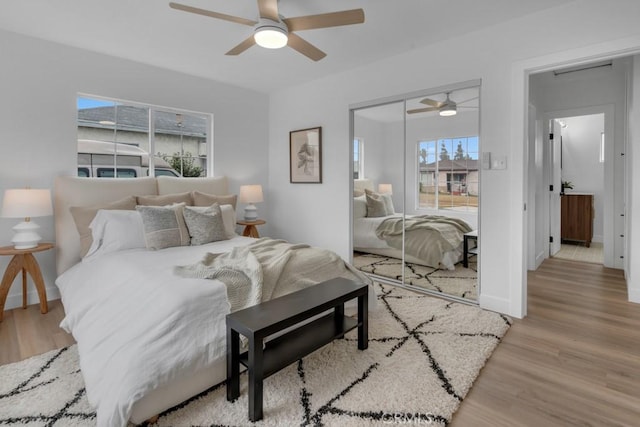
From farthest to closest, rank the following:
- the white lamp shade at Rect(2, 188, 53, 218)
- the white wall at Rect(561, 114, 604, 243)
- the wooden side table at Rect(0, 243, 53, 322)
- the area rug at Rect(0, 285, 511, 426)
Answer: the white wall at Rect(561, 114, 604, 243), the wooden side table at Rect(0, 243, 53, 322), the white lamp shade at Rect(2, 188, 53, 218), the area rug at Rect(0, 285, 511, 426)

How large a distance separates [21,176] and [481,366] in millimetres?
4283

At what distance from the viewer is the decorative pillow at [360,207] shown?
13.9 ft

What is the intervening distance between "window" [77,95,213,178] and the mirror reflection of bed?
7.18 ft

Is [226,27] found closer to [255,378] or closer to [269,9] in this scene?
[269,9]

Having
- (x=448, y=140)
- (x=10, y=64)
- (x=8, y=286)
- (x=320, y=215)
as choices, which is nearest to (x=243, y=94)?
(x=320, y=215)

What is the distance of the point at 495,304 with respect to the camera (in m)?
3.11

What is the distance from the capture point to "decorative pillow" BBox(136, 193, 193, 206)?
358 cm

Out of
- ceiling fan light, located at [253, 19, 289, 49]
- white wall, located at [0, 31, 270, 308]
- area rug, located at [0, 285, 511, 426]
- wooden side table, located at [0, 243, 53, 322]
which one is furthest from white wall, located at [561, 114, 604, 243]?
wooden side table, located at [0, 243, 53, 322]

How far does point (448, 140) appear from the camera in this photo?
351 centimetres

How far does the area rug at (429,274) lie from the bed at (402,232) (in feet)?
0.21

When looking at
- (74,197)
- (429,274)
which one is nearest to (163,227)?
(74,197)

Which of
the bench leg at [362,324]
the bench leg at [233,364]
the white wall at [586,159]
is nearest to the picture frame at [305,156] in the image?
the bench leg at [362,324]

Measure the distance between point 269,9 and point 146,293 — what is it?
2.00 meters

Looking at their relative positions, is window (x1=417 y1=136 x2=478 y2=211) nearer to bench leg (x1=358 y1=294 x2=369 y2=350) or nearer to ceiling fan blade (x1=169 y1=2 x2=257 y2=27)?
bench leg (x1=358 y1=294 x2=369 y2=350)
